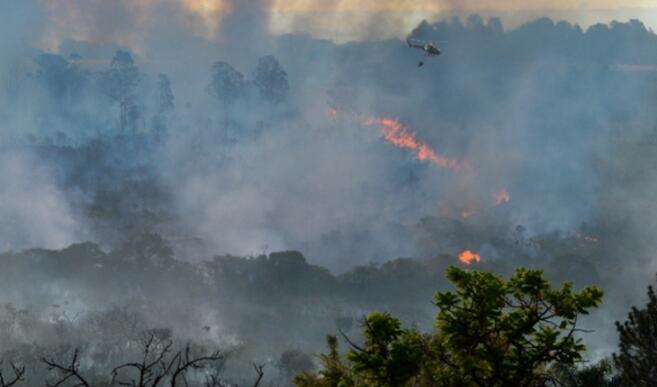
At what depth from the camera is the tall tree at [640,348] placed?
28.2 m

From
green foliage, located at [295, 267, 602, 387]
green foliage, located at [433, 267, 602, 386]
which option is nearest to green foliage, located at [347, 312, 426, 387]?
green foliage, located at [295, 267, 602, 387]

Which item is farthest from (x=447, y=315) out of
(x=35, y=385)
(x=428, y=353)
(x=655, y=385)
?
(x=35, y=385)

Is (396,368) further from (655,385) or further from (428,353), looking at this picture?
(655,385)

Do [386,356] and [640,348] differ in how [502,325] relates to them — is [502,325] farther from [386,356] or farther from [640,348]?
[640,348]

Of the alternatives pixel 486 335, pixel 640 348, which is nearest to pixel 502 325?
pixel 486 335

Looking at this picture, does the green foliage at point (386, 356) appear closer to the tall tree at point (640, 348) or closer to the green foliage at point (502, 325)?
the green foliage at point (502, 325)

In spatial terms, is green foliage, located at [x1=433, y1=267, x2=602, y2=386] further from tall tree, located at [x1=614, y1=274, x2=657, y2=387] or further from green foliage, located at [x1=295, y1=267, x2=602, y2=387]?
tall tree, located at [x1=614, y1=274, x2=657, y2=387]

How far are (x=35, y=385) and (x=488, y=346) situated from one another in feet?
644

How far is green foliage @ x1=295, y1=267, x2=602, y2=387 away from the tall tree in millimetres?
6452

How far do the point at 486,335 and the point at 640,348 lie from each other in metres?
10.9

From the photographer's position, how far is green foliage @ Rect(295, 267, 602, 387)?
23062mm

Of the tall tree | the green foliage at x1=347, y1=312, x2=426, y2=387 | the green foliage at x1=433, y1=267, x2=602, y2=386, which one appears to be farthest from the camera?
the tall tree

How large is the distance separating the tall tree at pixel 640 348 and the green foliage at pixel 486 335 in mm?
6452

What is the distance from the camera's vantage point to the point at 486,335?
23203mm
